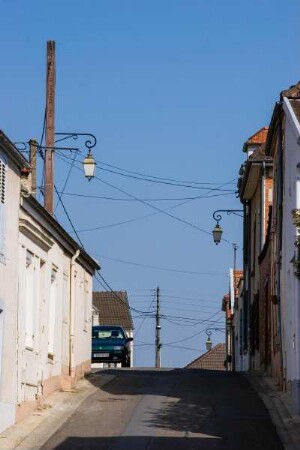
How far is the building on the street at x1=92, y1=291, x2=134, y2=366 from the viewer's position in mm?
81188

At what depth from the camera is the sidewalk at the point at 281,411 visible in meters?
18.2

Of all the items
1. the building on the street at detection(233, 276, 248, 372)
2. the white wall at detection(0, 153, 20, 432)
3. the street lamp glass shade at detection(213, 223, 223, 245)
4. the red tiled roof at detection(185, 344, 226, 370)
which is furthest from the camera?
the red tiled roof at detection(185, 344, 226, 370)

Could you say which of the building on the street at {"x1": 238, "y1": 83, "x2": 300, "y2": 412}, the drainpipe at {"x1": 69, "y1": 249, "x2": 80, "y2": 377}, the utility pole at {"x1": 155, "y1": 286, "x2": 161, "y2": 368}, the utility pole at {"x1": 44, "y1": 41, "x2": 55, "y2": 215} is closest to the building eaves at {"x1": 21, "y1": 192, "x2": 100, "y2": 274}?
the drainpipe at {"x1": 69, "y1": 249, "x2": 80, "y2": 377}

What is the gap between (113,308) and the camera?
83.2m

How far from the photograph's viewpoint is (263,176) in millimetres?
32750

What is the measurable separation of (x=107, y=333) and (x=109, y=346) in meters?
0.74

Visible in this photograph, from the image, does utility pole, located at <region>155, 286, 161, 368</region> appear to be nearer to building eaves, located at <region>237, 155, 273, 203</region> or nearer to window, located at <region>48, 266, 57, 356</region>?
building eaves, located at <region>237, 155, 273, 203</region>

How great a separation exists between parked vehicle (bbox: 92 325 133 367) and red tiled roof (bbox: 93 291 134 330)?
1556 inches

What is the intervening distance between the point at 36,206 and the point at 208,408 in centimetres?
550

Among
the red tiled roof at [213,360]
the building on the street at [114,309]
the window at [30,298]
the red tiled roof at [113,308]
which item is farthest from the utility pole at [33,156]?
the red tiled roof at [113,308]

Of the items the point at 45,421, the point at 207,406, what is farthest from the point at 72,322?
the point at 45,421

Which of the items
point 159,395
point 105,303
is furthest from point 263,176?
point 105,303

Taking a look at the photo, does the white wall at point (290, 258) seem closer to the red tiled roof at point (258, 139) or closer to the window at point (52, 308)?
the window at point (52, 308)

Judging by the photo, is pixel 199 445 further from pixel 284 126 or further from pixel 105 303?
pixel 105 303
